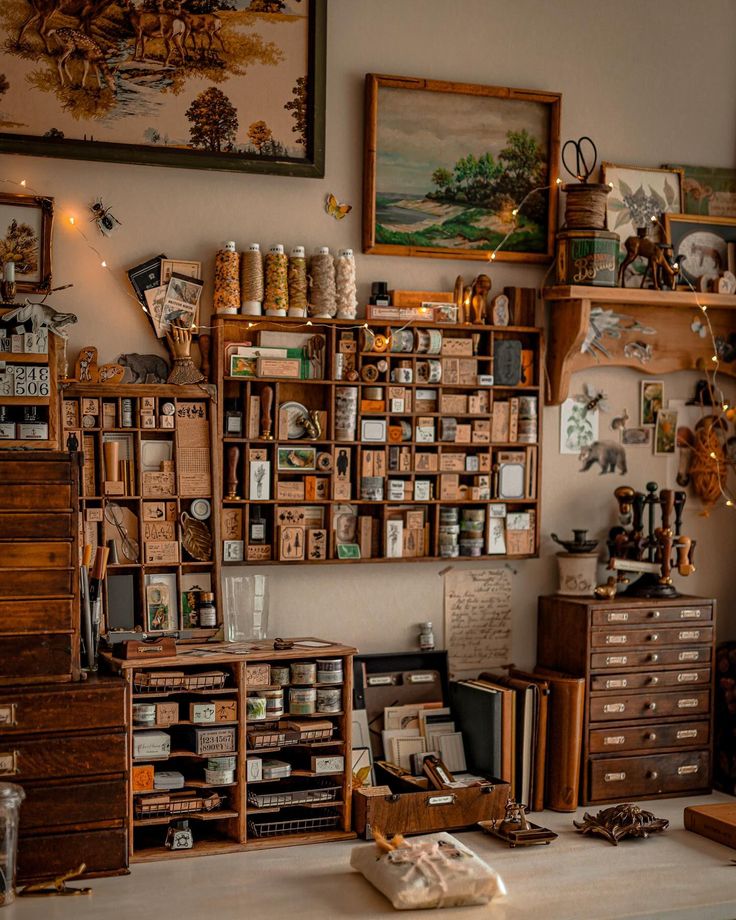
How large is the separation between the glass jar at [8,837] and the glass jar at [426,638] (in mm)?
1825

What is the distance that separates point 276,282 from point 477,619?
66.3 inches

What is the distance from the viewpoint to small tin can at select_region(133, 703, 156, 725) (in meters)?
3.98

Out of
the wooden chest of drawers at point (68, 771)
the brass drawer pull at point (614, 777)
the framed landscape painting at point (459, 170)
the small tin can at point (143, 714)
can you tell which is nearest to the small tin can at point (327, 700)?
the small tin can at point (143, 714)

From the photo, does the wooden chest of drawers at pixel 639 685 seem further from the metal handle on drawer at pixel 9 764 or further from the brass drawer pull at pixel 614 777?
the metal handle on drawer at pixel 9 764

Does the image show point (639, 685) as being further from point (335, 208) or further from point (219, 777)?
point (335, 208)

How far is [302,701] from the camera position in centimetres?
422

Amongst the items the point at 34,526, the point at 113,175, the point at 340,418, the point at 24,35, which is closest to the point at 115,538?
the point at 34,526

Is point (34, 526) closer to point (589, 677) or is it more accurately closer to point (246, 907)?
point (246, 907)

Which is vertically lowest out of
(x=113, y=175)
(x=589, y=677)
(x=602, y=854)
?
(x=602, y=854)

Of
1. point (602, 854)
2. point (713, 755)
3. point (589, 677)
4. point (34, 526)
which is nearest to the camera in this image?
point (34, 526)

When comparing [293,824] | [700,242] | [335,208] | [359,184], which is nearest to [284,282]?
[335,208]

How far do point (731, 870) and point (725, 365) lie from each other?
7.65 ft

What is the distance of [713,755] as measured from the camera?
509 cm

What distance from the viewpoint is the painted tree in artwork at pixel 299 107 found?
4.52 meters
